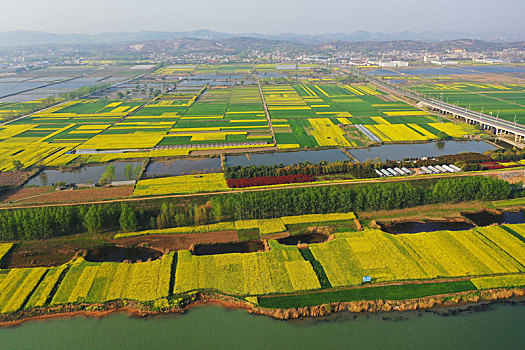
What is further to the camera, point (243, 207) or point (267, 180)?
point (267, 180)

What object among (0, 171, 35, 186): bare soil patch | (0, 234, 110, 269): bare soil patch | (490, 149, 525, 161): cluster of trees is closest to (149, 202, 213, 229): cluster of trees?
(0, 234, 110, 269): bare soil patch

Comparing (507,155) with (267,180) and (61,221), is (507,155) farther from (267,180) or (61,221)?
(61,221)

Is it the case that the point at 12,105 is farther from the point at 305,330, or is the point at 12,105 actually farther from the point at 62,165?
the point at 305,330

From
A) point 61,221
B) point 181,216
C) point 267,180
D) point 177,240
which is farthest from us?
point 267,180

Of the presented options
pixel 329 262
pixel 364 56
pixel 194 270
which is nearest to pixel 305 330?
pixel 329 262

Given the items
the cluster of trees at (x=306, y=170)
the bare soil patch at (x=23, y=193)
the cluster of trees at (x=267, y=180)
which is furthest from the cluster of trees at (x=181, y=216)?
the bare soil patch at (x=23, y=193)

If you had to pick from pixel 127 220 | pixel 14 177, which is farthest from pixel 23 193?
pixel 127 220

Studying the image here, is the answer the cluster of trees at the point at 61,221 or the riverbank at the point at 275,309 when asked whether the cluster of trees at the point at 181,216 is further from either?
the riverbank at the point at 275,309
